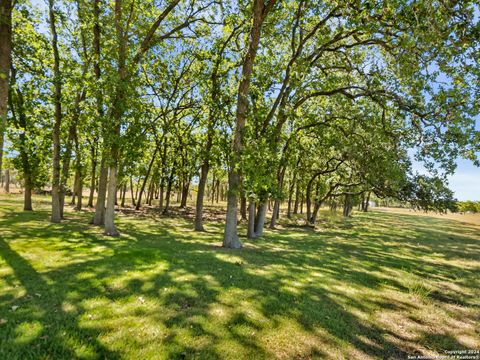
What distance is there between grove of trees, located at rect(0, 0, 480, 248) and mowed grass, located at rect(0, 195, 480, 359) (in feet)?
12.4

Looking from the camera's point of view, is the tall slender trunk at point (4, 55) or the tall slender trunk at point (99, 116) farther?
the tall slender trunk at point (99, 116)

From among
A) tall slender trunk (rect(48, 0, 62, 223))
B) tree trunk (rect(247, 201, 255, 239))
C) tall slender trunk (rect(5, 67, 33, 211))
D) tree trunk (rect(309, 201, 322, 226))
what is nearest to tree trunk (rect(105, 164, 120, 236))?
tall slender trunk (rect(48, 0, 62, 223))

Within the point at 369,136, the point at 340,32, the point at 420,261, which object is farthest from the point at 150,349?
the point at 369,136

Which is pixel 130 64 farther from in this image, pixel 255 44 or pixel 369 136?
pixel 369 136

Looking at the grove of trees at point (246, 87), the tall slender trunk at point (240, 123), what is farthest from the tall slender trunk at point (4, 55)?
the tall slender trunk at point (240, 123)

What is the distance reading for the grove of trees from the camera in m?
9.44

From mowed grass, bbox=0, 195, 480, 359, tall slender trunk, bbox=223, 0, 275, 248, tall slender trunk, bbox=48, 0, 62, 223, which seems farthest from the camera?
tall slender trunk, bbox=48, 0, 62, 223

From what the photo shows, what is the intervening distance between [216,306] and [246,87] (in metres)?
9.03

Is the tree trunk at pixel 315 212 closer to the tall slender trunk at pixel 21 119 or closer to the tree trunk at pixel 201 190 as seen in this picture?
the tree trunk at pixel 201 190

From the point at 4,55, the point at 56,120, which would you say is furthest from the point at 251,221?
the point at 4,55

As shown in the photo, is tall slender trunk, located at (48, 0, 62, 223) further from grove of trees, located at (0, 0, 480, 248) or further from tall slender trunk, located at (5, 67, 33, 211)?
tall slender trunk, located at (5, 67, 33, 211)

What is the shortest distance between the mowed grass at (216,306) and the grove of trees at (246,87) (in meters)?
3.79

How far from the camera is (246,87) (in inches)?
462

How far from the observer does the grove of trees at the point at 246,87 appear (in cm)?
944
